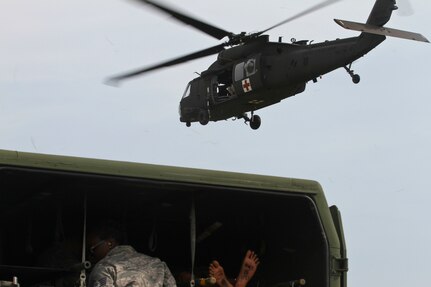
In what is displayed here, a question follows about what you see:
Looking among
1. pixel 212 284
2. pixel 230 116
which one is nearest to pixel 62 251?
pixel 212 284

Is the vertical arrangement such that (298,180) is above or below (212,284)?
above

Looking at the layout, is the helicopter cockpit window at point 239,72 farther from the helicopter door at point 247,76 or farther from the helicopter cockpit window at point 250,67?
the helicopter cockpit window at point 250,67

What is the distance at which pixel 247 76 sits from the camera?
24.1 metres

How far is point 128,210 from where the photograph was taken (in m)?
6.46

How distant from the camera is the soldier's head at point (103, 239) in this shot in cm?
588

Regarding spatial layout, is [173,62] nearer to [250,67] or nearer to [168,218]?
[250,67]

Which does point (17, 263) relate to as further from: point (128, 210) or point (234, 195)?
point (234, 195)

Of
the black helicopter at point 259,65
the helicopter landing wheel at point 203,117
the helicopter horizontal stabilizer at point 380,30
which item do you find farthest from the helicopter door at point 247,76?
the helicopter horizontal stabilizer at point 380,30

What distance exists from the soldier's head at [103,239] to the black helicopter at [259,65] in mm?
16123

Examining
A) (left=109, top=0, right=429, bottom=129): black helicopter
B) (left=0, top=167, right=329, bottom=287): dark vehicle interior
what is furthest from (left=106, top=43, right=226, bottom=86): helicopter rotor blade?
(left=0, top=167, right=329, bottom=287): dark vehicle interior

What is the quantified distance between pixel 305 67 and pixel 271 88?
150cm

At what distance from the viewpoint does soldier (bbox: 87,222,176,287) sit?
5.42 metres

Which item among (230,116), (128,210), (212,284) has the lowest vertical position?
(212,284)

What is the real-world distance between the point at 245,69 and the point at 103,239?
61.1 ft
